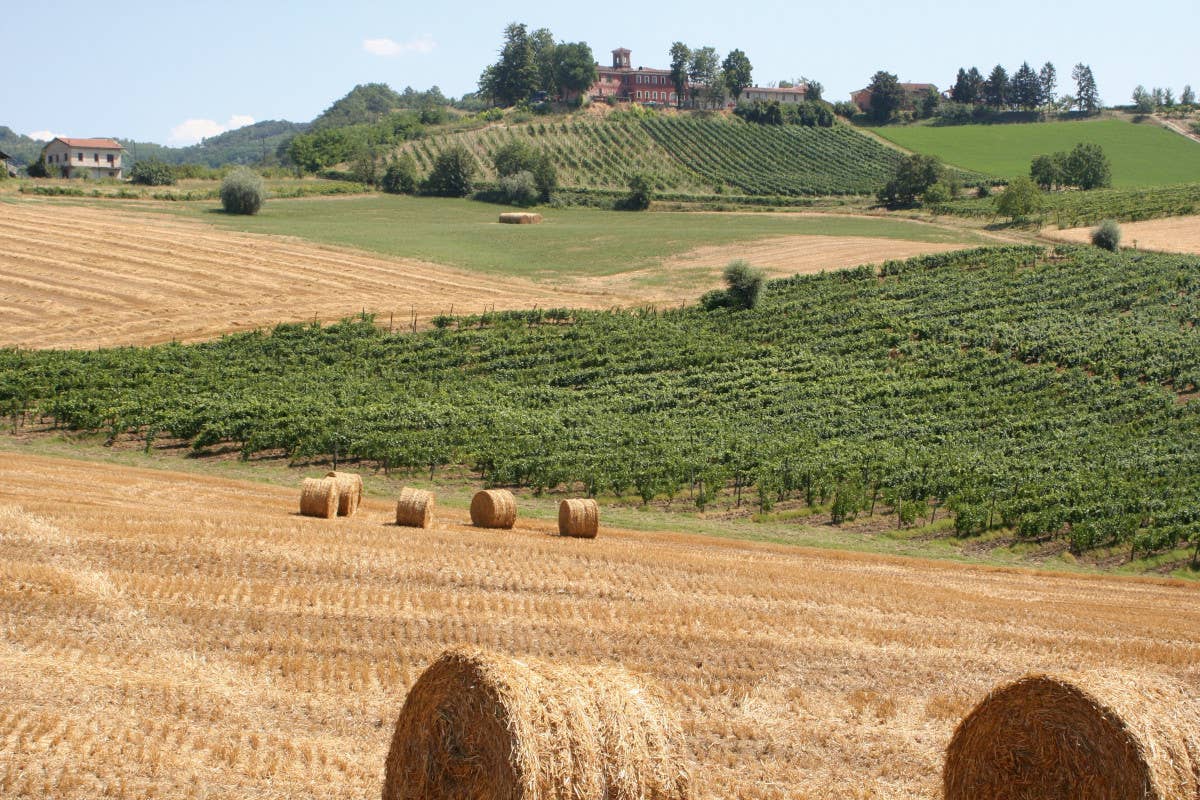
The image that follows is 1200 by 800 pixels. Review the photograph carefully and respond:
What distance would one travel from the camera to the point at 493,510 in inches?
942

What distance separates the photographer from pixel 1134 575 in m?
26.3

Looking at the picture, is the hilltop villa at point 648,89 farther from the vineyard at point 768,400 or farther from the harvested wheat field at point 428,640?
the harvested wheat field at point 428,640

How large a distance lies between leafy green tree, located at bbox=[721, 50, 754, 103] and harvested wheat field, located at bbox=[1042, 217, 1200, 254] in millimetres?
101854

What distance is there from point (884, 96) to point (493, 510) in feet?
467

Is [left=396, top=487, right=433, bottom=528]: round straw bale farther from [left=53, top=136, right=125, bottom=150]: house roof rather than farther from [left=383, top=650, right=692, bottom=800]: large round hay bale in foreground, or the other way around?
[left=53, top=136, right=125, bottom=150]: house roof

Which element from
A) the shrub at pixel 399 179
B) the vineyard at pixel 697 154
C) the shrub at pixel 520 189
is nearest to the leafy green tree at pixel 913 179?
the vineyard at pixel 697 154

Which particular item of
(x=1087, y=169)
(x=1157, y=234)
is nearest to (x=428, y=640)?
(x=1157, y=234)

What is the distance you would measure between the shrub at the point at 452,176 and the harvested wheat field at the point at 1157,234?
53158 mm

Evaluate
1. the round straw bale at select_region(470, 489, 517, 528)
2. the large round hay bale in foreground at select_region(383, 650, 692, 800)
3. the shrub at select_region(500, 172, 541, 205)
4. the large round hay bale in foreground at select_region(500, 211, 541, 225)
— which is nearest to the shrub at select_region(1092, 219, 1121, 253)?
the large round hay bale in foreground at select_region(500, 211, 541, 225)

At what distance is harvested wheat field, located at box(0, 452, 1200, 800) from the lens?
10945mm

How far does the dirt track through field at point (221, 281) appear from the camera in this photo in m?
48.8

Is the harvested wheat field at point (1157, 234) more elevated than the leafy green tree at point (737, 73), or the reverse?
A: the leafy green tree at point (737, 73)

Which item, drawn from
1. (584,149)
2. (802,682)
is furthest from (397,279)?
(584,149)

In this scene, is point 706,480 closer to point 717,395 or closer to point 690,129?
point 717,395
